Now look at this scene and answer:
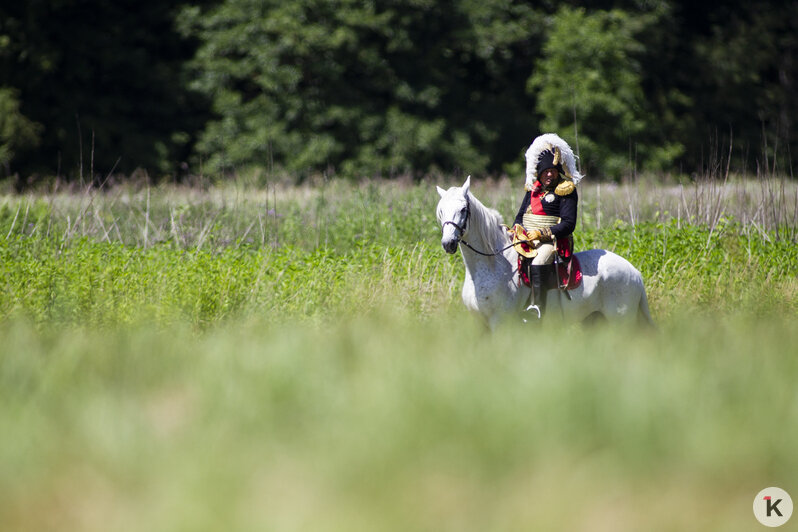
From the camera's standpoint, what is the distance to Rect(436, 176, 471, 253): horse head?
16.0 feet

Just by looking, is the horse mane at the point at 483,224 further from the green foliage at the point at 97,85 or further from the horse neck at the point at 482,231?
the green foliage at the point at 97,85

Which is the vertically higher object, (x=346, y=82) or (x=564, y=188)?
(x=346, y=82)

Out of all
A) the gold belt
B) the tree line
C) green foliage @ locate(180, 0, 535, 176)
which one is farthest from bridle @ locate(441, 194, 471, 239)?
green foliage @ locate(180, 0, 535, 176)

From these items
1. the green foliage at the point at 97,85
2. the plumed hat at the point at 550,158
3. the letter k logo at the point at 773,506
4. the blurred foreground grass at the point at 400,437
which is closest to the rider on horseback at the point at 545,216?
the plumed hat at the point at 550,158

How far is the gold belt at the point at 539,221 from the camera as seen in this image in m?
5.55

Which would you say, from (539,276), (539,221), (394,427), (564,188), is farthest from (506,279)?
(394,427)

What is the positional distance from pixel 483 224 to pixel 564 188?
641mm

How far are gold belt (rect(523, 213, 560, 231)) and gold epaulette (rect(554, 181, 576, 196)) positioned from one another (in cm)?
17

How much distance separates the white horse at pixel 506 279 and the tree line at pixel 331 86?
55.9ft

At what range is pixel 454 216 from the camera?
4.99 m

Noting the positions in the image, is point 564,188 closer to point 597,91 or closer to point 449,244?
point 449,244

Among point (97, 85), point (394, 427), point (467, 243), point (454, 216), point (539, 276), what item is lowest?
point (394, 427)

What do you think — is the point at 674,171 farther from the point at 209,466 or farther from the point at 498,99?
the point at 209,466

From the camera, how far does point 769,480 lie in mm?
2984
